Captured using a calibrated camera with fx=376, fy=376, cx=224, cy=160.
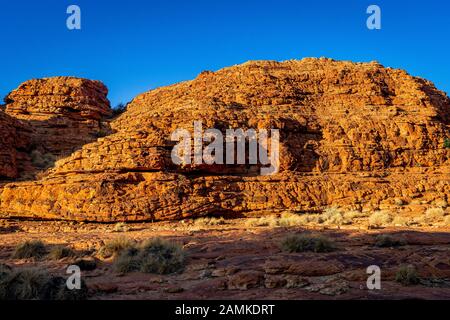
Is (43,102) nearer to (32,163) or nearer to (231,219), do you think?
(32,163)

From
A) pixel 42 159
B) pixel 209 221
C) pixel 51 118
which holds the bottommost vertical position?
pixel 209 221

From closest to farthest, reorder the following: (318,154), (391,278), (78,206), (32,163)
Answer: 1. (391,278)
2. (78,206)
3. (318,154)
4. (32,163)

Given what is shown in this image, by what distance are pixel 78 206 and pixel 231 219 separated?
895 cm

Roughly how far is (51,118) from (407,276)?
37.6 m

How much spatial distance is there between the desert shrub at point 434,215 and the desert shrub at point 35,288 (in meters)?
17.9

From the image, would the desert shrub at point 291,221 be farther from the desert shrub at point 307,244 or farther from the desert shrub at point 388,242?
the desert shrub at point 307,244

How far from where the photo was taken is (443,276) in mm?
8477

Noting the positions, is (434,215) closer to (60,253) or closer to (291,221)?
(291,221)

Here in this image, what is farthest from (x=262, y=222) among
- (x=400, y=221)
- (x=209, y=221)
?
(x=400, y=221)

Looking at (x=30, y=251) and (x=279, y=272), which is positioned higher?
(x=279, y=272)

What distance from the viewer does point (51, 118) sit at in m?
38.2

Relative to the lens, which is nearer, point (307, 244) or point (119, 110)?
point (307, 244)
